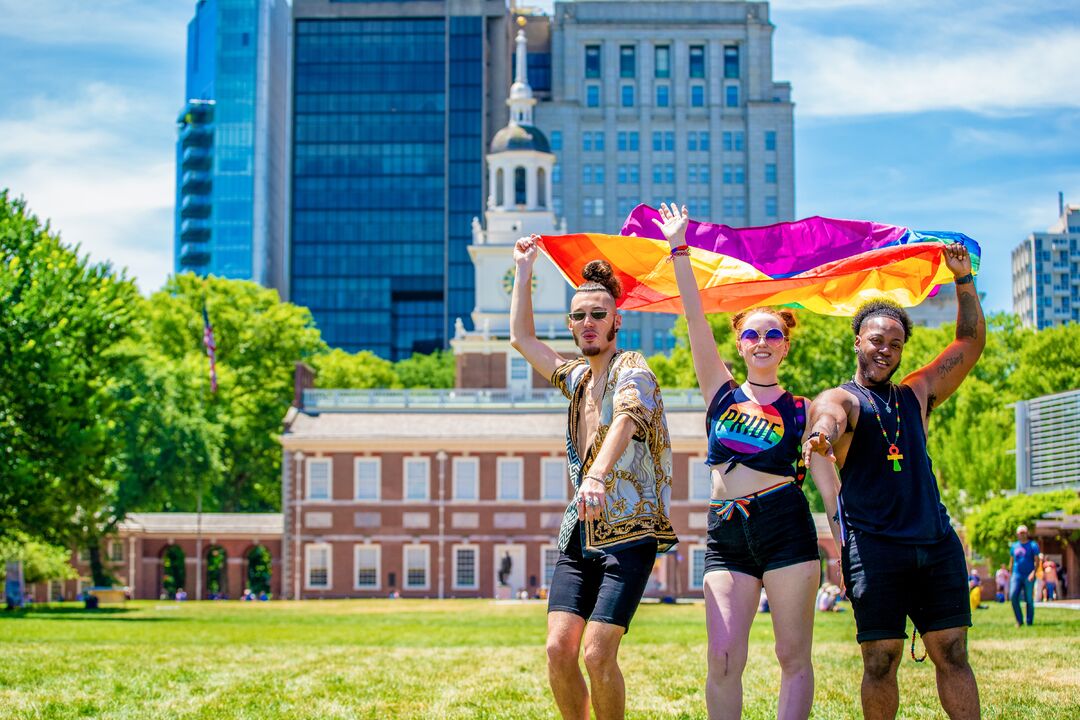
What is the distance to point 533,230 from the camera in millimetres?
78000

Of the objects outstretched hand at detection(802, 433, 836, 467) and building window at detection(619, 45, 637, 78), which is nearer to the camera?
outstretched hand at detection(802, 433, 836, 467)

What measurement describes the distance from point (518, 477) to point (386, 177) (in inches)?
3272

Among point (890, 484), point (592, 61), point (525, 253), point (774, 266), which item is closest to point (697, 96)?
point (592, 61)

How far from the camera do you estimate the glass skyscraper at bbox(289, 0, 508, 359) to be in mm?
143500

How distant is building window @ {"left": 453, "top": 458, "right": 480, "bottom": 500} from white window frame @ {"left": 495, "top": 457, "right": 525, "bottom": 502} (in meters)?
0.79

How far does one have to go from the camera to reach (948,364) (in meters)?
8.88

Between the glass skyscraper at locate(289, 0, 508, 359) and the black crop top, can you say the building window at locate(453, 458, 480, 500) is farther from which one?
the glass skyscraper at locate(289, 0, 508, 359)

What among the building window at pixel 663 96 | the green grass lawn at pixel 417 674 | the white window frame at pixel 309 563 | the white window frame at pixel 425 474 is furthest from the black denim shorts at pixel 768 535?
the building window at pixel 663 96

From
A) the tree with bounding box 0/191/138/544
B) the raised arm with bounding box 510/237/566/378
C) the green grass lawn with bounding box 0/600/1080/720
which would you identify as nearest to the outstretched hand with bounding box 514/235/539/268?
the raised arm with bounding box 510/237/566/378

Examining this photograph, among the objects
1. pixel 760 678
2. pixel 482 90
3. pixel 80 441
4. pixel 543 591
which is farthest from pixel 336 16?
pixel 760 678

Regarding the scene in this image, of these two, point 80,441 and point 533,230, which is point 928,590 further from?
point 533,230

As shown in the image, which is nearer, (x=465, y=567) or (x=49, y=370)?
(x=49, y=370)

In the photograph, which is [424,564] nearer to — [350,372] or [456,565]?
[456,565]

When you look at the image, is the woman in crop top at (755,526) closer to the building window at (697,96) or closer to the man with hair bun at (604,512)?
the man with hair bun at (604,512)
